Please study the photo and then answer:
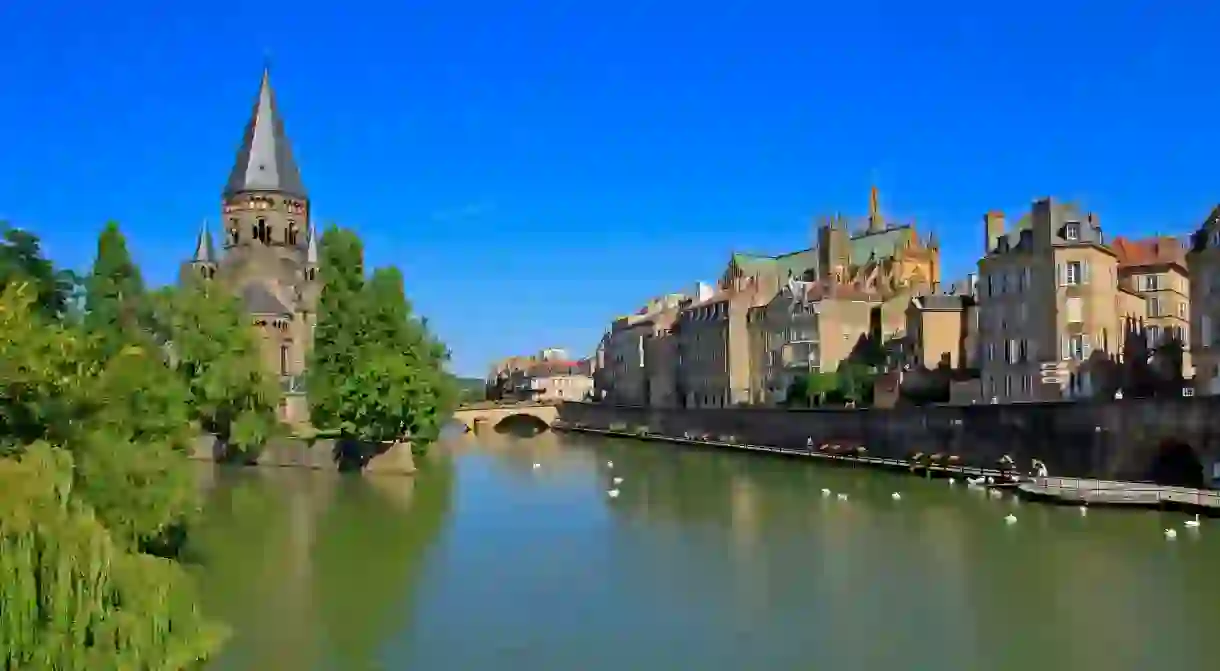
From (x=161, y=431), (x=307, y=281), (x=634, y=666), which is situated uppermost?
(x=307, y=281)

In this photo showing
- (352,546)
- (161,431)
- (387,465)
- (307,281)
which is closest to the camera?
(161,431)

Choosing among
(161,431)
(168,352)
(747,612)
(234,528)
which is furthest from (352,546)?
(168,352)

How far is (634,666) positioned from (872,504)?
23.0 meters

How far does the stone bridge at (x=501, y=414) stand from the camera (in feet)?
324

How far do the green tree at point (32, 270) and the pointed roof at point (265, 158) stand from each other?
64.0 meters

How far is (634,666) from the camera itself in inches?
760

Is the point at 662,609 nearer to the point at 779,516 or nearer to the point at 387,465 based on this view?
the point at 779,516

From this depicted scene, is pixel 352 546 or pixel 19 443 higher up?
pixel 19 443

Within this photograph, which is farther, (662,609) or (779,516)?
(779,516)

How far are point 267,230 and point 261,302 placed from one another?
10.3 meters

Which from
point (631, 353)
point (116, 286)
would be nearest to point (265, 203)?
point (631, 353)

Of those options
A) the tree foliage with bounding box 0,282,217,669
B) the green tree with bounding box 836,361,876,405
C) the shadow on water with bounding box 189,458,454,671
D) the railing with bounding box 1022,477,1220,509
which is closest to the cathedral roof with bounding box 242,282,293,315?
the shadow on water with bounding box 189,458,454,671

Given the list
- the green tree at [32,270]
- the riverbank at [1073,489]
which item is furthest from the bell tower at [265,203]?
the green tree at [32,270]

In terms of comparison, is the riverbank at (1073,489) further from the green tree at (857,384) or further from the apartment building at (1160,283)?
the apartment building at (1160,283)
